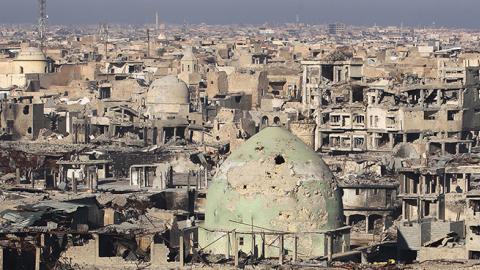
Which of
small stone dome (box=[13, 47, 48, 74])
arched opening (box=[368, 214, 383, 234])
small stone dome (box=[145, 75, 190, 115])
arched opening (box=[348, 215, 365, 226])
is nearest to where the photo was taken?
arched opening (box=[368, 214, 383, 234])

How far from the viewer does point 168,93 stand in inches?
2099

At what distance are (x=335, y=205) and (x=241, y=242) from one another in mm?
1250

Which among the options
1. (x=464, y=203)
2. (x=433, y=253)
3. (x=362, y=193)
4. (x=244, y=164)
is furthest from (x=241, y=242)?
(x=362, y=193)

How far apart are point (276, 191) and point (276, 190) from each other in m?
0.01

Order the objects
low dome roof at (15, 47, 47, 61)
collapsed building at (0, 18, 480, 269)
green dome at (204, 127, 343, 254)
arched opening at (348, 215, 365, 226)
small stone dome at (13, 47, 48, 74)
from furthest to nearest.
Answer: low dome roof at (15, 47, 47, 61)
small stone dome at (13, 47, 48, 74)
arched opening at (348, 215, 365, 226)
collapsed building at (0, 18, 480, 269)
green dome at (204, 127, 343, 254)

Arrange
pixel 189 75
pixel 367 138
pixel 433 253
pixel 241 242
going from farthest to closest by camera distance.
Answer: pixel 189 75 < pixel 367 138 < pixel 433 253 < pixel 241 242

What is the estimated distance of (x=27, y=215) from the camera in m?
26.7

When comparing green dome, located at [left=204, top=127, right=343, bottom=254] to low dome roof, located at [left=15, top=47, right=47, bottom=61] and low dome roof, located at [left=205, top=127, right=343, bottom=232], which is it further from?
low dome roof, located at [left=15, top=47, right=47, bottom=61]

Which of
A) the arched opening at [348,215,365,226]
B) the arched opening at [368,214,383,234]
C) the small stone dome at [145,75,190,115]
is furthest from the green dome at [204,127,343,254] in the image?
the small stone dome at [145,75,190,115]

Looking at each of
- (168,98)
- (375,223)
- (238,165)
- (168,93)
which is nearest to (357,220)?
(375,223)

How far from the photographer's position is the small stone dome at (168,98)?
173 feet

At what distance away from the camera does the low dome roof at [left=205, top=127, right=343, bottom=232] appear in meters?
24.2

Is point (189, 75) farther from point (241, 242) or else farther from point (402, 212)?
point (241, 242)

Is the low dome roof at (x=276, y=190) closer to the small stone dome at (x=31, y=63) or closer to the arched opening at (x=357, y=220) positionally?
the arched opening at (x=357, y=220)
